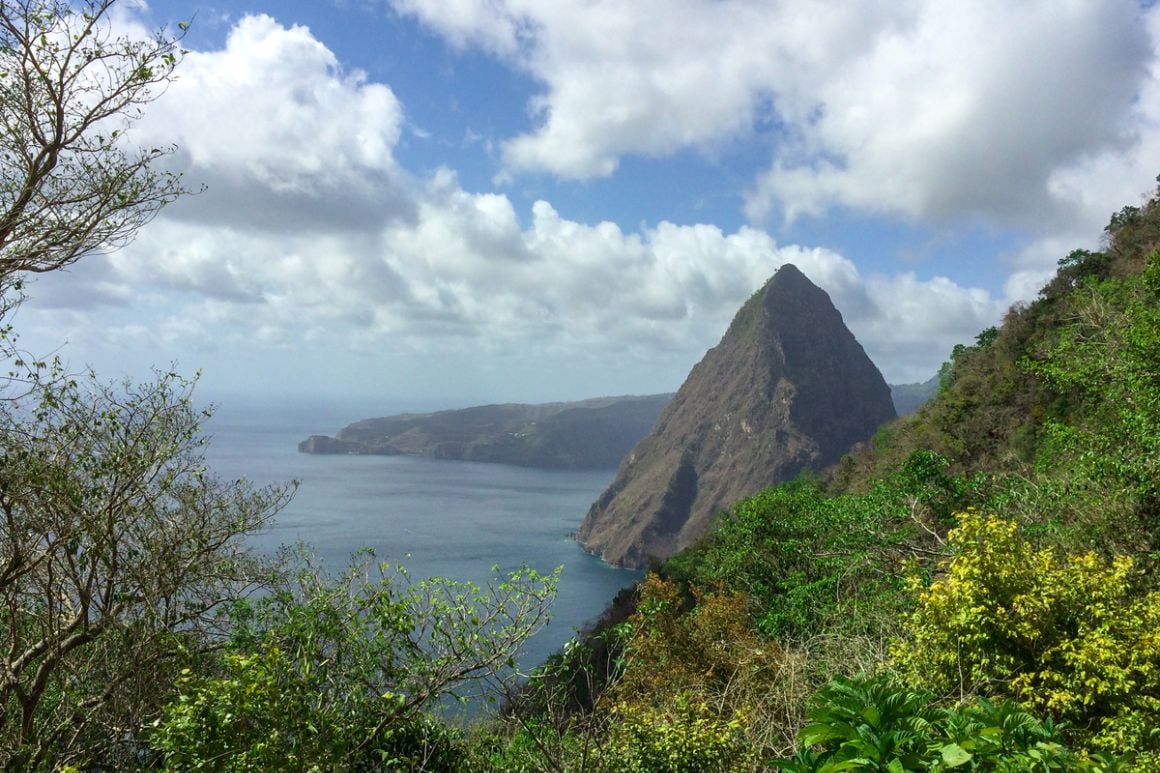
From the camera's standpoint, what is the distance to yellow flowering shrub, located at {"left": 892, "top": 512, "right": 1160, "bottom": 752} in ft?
16.9

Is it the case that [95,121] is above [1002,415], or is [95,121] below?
above

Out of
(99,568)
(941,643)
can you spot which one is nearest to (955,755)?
(941,643)

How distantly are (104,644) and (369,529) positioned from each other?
6489 cm

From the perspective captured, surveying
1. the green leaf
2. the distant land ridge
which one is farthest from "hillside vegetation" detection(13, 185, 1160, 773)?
the distant land ridge

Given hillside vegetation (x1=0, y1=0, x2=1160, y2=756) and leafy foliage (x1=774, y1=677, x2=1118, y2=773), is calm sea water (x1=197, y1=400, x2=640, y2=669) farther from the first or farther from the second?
leafy foliage (x1=774, y1=677, x2=1118, y2=773)

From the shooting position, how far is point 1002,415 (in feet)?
84.6

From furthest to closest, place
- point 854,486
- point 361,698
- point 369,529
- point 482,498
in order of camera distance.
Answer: point 482,498, point 369,529, point 854,486, point 361,698

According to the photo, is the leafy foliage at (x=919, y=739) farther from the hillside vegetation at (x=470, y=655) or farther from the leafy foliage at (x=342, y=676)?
the leafy foliage at (x=342, y=676)

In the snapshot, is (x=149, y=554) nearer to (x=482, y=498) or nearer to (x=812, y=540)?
(x=812, y=540)

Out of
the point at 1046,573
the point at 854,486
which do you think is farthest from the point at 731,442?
the point at 1046,573

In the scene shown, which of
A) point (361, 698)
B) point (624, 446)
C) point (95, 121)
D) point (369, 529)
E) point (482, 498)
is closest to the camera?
point (361, 698)

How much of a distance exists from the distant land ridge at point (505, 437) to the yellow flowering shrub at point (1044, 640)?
14893cm

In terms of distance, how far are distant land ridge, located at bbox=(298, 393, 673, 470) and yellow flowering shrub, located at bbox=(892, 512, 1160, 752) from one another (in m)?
149

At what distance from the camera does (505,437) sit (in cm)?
16338
